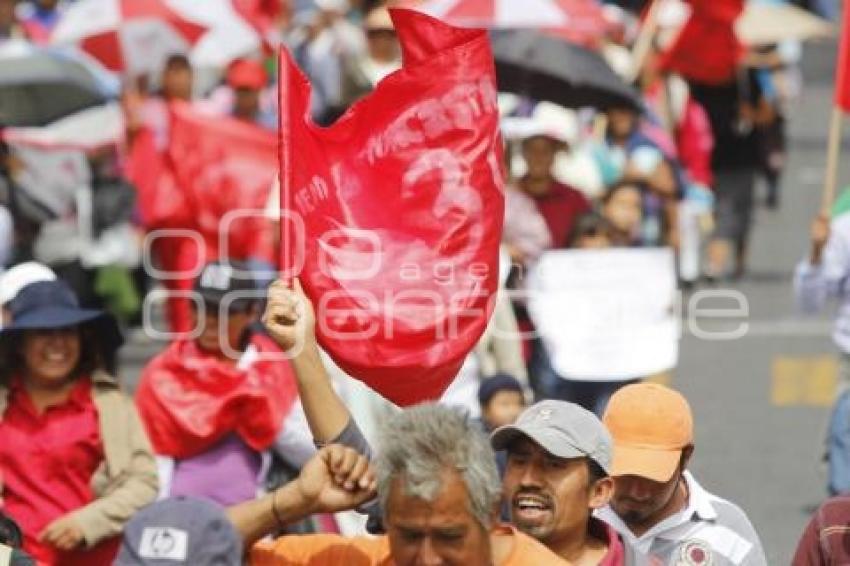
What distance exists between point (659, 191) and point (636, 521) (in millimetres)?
10771

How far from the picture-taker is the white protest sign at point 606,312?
11.9m

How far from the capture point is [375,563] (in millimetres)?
6184

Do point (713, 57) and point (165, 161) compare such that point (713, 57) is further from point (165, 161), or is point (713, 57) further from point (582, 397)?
point (582, 397)

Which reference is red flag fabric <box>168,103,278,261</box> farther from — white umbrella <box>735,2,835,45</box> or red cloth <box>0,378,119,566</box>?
white umbrella <box>735,2,835,45</box>

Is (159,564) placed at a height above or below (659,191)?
above

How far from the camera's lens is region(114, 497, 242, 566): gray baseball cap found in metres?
5.80

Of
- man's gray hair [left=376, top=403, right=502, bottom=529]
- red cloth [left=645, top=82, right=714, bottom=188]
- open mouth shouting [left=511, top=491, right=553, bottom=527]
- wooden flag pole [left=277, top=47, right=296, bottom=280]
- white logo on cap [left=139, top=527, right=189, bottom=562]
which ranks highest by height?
wooden flag pole [left=277, top=47, right=296, bottom=280]

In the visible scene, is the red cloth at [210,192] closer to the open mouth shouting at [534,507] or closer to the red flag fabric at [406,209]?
the red flag fabric at [406,209]

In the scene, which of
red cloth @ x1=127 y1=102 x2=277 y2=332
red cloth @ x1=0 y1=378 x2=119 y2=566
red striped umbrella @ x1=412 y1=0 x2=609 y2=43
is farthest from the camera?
red striped umbrella @ x1=412 y1=0 x2=609 y2=43

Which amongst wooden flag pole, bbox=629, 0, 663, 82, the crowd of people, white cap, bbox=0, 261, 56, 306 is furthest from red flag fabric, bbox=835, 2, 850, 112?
wooden flag pole, bbox=629, 0, 663, 82

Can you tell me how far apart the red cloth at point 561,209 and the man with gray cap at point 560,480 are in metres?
5.95

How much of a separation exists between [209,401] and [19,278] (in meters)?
0.95

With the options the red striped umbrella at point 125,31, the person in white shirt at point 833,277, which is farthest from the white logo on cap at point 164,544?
the red striped umbrella at point 125,31

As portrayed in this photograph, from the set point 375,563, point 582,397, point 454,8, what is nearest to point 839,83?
point 582,397
